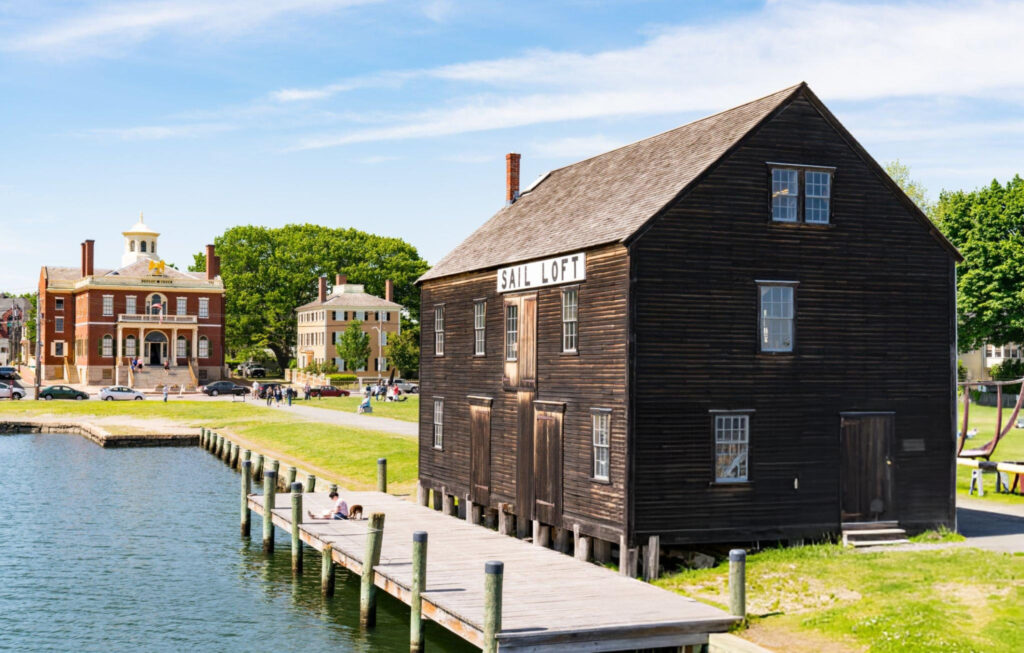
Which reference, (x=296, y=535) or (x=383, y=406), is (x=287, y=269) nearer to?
(x=383, y=406)

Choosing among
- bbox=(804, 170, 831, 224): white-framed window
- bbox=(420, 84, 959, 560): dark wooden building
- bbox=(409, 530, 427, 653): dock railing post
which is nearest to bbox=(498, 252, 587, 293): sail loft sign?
bbox=(420, 84, 959, 560): dark wooden building

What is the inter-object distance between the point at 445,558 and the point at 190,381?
91.0 m

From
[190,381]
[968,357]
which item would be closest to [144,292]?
[190,381]

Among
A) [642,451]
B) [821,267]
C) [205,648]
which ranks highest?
[821,267]

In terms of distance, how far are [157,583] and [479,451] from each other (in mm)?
9438

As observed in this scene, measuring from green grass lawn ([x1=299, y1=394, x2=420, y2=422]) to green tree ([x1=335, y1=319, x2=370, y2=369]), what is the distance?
1836 cm

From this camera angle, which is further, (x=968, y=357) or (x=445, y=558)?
(x=968, y=357)

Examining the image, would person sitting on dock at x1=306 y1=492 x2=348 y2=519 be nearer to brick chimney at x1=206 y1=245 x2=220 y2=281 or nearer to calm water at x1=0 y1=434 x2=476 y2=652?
calm water at x1=0 y1=434 x2=476 y2=652

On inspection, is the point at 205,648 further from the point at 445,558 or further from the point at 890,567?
the point at 890,567

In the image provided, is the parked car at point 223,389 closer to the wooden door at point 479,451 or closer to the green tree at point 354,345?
the green tree at point 354,345

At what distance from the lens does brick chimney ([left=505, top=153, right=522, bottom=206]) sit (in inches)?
1548

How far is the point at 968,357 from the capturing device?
364 feet

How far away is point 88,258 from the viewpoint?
11938cm

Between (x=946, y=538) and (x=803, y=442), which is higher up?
(x=803, y=442)
